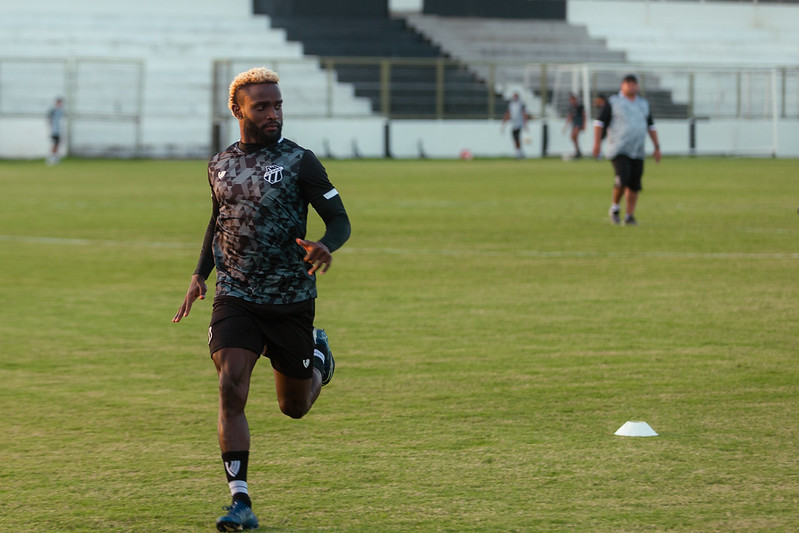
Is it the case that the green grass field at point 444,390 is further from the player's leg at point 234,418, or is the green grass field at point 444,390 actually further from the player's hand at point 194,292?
the player's hand at point 194,292

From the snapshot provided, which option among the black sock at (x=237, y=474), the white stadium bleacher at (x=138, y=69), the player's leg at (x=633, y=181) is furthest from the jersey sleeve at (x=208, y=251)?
the white stadium bleacher at (x=138, y=69)

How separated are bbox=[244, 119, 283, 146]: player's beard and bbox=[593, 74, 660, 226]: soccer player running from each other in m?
13.5

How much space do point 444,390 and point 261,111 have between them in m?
2.97

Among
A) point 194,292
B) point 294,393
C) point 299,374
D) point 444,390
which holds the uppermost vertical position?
point 194,292

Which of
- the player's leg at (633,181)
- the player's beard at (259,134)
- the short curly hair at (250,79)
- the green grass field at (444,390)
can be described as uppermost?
the short curly hair at (250,79)

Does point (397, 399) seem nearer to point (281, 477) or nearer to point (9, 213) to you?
point (281, 477)

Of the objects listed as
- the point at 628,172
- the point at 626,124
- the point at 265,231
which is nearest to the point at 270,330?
the point at 265,231

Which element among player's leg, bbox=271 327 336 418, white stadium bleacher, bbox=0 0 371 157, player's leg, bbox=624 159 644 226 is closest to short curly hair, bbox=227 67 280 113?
player's leg, bbox=271 327 336 418

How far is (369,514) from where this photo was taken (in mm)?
5281

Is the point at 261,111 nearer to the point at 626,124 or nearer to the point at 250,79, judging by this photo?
the point at 250,79

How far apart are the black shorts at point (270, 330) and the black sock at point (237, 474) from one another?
43cm

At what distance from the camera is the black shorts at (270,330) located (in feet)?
17.5

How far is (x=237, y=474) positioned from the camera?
514cm

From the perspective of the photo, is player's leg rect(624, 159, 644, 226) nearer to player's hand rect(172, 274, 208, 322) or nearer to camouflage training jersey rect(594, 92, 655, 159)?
camouflage training jersey rect(594, 92, 655, 159)
